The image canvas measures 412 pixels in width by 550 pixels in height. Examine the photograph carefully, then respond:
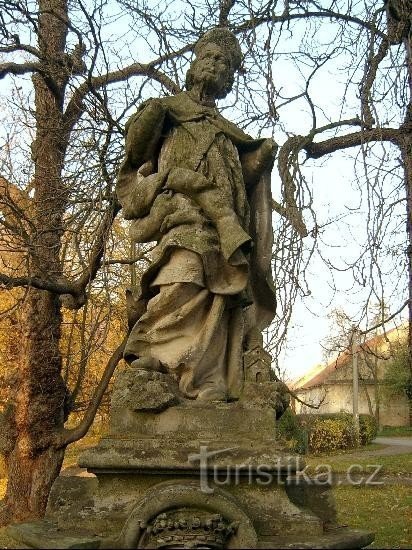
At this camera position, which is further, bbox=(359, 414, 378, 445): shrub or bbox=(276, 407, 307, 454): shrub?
bbox=(359, 414, 378, 445): shrub

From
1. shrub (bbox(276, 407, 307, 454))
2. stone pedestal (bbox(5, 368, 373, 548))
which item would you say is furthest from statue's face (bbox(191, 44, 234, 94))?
shrub (bbox(276, 407, 307, 454))

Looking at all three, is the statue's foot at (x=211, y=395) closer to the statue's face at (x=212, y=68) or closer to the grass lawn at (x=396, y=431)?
the statue's face at (x=212, y=68)

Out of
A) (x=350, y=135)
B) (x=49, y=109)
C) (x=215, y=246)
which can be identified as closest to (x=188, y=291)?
(x=215, y=246)

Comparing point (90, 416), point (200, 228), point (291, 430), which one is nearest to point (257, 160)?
point (200, 228)

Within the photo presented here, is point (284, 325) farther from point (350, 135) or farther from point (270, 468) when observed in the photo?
point (350, 135)

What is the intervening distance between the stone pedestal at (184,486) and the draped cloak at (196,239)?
0.28 metres

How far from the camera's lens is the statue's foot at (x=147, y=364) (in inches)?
166

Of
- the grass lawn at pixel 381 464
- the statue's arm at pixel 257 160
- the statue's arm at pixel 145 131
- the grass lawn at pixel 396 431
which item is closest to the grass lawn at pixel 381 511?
the grass lawn at pixel 381 464

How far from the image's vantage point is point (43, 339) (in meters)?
10.0

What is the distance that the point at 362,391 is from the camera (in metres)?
40.9

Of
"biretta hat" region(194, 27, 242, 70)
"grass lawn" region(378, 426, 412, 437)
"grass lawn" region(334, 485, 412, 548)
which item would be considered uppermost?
"biretta hat" region(194, 27, 242, 70)

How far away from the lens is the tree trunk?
9250mm

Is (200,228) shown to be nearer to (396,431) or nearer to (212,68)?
(212,68)

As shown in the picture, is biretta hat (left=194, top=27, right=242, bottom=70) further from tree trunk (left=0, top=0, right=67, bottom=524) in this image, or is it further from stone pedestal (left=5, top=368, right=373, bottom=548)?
tree trunk (left=0, top=0, right=67, bottom=524)
